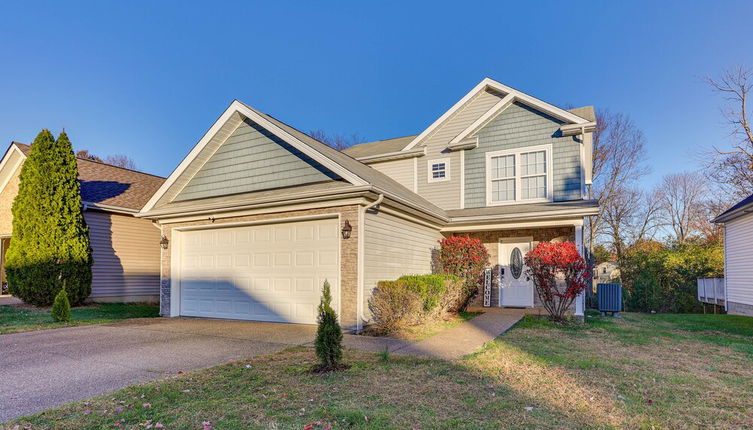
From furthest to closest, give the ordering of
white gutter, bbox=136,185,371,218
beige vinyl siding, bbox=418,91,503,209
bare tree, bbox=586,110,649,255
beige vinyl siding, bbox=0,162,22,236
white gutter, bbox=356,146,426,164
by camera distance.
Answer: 1. bare tree, bbox=586,110,649,255
2. beige vinyl siding, bbox=0,162,22,236
3. white gutter, bbox=356,146,426,164
4. beige vinyl siding, bbox=418,91,503,209
5. white gutter, bbox=136,185,371,218

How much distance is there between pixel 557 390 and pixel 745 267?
13.1 metres

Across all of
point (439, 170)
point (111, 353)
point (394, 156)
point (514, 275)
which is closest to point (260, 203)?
point (111, 353)

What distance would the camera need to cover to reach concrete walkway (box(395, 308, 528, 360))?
20.6 feet

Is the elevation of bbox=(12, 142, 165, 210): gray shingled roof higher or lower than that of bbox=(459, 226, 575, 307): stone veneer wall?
higher

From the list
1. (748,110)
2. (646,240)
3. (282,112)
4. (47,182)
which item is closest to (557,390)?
(47,182)

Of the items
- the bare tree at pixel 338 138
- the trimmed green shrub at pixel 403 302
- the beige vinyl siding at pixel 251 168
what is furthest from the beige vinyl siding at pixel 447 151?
the bare tree at pixel 338 138

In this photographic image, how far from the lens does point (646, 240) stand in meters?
27.9

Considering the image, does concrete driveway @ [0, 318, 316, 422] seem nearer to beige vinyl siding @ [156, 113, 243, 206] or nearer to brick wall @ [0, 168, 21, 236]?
beige vinyl siding @ [156, 113, 243, 206]

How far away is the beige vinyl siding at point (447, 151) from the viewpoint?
1304cm

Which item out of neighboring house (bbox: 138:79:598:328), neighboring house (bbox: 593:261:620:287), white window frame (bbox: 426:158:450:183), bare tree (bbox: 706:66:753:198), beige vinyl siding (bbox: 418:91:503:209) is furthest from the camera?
neighboring house (bbox: 593:261:620:287)

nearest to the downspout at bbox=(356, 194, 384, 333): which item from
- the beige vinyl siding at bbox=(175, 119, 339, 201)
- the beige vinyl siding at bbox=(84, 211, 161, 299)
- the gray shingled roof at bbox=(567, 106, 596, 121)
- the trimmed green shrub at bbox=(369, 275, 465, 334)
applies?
the trimmed green shrub at bbox=(369, 275, 465, 334)

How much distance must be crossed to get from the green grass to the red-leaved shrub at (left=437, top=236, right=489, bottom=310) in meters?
8.18

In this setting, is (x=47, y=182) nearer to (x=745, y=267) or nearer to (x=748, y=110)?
(x=745, y=267)

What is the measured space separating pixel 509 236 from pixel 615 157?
17.1 metres
